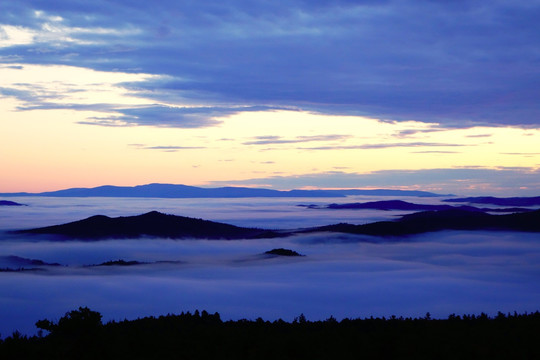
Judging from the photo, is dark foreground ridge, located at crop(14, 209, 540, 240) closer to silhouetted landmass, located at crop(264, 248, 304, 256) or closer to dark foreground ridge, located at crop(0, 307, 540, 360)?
silhouetted landmass, located at crop(264, 248, 304, 256)

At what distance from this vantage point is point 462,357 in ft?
54.2

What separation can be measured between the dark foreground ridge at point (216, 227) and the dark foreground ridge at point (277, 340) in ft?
345

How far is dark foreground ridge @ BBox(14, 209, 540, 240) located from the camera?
127 m

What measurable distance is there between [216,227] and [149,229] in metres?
14.6

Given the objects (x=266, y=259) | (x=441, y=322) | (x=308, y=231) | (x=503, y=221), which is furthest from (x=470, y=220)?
(x=441, y=322)

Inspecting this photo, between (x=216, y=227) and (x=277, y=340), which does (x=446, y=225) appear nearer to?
(x=216, y=227)

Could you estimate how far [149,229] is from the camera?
132500 millimetres

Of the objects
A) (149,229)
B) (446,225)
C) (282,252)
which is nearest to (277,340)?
(282,252)

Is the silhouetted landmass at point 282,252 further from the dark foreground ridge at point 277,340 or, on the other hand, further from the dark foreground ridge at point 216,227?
the dark foreground ridge at point 277,340

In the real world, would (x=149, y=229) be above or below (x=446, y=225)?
below

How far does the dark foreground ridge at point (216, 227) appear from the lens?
12700 centimetres

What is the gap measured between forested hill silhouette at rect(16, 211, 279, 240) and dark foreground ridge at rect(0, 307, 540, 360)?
10743cm

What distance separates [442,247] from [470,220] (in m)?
28.2

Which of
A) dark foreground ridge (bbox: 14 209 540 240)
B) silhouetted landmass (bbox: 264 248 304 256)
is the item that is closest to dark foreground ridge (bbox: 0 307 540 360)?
silhouetted landmass (bbox: 264 248 304 256)
